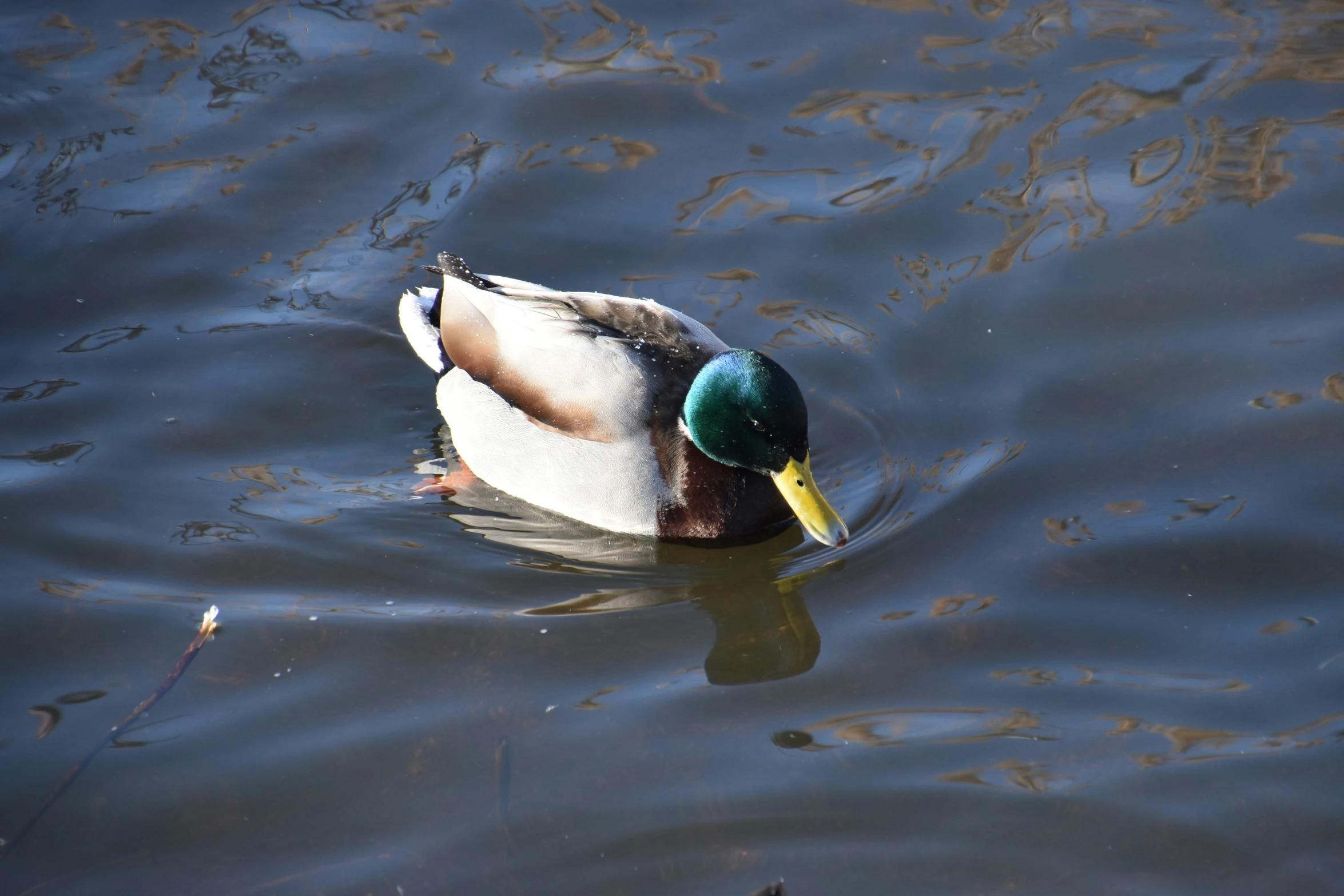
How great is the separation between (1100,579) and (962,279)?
6.62 ft

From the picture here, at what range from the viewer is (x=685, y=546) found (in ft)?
16.1

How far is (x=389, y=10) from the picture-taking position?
8062 mm

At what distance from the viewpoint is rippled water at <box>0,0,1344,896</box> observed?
3564 mm

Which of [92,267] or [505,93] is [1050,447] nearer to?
[505,93]

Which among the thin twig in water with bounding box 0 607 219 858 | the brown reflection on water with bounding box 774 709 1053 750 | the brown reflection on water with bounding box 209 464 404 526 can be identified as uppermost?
the brown reflection on water with bounding box 774 709 1053 750

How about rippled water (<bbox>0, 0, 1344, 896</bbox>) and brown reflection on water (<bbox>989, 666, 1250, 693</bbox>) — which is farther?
brown reflection on water (<bbox>989, 666, 1250, 693</bbox>)

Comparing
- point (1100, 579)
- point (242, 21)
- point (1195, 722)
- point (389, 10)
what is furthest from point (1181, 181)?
point (242, 21)

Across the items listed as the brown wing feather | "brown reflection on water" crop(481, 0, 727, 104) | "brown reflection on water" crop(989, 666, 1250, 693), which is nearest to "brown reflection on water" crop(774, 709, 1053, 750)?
"brown reflection on water" crop(989, 666, 1250, 693)

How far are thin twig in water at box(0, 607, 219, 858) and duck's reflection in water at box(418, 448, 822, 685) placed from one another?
102 centimetres

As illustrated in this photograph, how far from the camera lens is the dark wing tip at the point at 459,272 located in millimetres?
5367

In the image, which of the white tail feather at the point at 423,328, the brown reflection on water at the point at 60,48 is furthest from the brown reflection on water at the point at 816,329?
the brown reflection on water at the point at 60,48

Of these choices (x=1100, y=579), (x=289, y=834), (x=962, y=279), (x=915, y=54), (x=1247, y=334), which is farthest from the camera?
(x=915, y=54)

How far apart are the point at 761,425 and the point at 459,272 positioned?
1.62m

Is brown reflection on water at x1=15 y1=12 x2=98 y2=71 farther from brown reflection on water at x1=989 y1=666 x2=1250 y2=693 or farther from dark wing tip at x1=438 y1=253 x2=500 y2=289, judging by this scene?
A: brown reflection on water at x1=989 y1=666 x2=1250 y2=693
